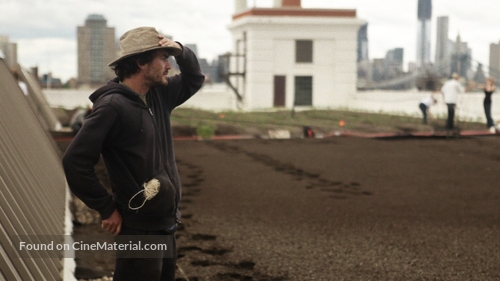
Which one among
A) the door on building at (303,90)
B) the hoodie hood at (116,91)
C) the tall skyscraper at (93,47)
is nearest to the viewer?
the hoodie hood at (116,91)

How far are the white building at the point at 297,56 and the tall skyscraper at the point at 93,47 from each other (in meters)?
23.0

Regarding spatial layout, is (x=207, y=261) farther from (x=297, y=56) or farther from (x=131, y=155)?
(x=297, y=56)

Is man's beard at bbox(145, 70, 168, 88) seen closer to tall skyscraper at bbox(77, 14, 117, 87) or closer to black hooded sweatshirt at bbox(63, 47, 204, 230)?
black hooded sweatshirt at bbox(63, 47, 204, 230)

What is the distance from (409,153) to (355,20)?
87.8 feet

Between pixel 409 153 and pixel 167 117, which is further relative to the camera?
pixel 409 153

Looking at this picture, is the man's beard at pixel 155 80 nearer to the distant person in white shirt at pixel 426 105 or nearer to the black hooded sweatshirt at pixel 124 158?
the black hooded sweatshirt at pixel 124 158

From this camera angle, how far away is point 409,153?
61.5 ft

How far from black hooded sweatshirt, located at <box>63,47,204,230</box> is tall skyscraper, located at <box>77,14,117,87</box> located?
199ft

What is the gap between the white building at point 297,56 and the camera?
1715 inches

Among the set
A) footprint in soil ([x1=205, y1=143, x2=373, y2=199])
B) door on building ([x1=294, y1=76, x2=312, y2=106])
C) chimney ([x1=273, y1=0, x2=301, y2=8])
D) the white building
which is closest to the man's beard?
footprint in soil ([x1=205, y1=143, x2=373, y2=199])

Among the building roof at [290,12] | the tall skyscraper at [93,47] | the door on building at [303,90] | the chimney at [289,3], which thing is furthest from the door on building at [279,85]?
the tall skyscraper at [93,47]

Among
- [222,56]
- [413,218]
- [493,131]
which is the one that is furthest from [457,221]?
[222,56]

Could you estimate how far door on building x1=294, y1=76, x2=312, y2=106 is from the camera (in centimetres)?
4438

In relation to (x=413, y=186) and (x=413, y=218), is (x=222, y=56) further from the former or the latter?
(x=413, y=218)
